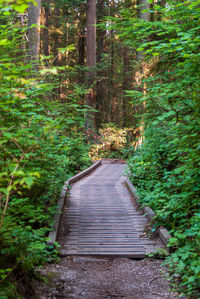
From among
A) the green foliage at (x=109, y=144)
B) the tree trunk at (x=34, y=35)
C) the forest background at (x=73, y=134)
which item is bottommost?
the green foliage at (x=109, y=144)

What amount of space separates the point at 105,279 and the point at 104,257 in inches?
26.8

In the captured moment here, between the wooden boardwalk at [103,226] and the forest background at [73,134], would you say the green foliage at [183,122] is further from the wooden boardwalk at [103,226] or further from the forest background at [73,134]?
the wooden boardwalk at [103,226]

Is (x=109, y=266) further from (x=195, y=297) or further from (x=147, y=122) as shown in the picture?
(x=147, y=122)

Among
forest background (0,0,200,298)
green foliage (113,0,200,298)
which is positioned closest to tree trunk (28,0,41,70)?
forest background (0,0,200,298)

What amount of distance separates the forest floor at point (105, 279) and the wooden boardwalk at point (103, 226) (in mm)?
231

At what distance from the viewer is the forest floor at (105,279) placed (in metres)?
3.90

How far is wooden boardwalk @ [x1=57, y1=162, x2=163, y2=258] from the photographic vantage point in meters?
5.26

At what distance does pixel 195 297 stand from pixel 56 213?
3.67m

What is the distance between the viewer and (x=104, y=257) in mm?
5062

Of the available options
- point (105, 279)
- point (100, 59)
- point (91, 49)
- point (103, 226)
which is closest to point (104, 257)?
point (105, 279)

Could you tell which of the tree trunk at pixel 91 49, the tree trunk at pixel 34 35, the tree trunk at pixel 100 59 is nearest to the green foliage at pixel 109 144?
the tree trunk at pixel 91 49

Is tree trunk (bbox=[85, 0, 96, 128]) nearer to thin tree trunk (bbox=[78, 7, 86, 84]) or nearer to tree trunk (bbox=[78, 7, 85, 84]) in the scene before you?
tree trunk (bbox=[78, 7, 85, 84])

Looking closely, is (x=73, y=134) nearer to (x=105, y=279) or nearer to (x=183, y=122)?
(x=183, y=122)

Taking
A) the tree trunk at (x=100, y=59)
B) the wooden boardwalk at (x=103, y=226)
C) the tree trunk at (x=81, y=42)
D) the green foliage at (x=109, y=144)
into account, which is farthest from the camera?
the tree trunk at (x=100, y=59)
